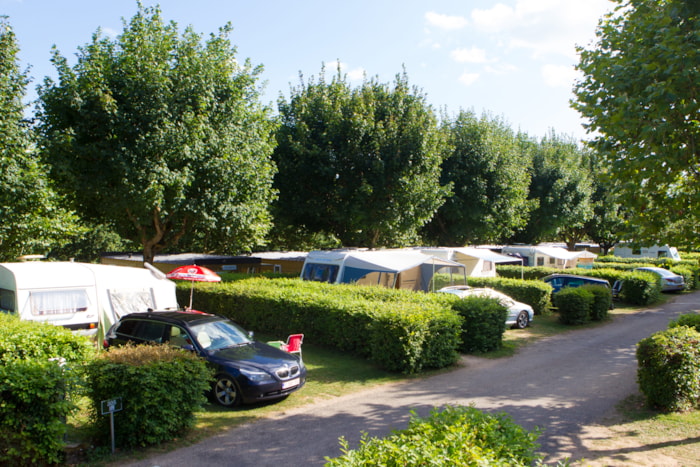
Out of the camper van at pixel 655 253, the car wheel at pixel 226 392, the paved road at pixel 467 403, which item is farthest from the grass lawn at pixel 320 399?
the camper van at pixel 655 253

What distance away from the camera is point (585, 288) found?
17203 millimetres

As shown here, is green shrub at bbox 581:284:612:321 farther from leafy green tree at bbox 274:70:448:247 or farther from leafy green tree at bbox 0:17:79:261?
leafy green tree at bbox 0:17:79:261

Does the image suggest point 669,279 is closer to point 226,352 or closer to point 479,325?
point 479,325

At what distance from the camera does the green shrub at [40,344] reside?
6.24 m

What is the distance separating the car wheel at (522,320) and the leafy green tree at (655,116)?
738 centimetres

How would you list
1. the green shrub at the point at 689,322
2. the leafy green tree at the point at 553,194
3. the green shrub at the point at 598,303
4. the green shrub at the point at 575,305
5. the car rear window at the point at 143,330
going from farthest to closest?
the leafy green tree at the point at 553,194, the green shrub at the point at 598,303, the green shrub at the point at 575,305, the green shrub at the point at 689,322, the car rear window at the point at 143,330

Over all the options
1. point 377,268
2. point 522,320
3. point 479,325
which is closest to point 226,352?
point 479,325

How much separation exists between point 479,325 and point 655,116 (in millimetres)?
6367

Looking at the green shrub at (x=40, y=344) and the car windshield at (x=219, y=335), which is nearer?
the green shrub at (x=40, y=344)

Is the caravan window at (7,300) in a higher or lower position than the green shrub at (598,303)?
higher

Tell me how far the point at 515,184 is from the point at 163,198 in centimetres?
2094

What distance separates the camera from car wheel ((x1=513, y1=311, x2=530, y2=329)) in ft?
51.8

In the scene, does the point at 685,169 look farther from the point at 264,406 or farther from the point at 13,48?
the point at 13,48

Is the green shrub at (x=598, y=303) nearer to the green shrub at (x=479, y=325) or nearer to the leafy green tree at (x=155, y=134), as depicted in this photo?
the green shrub at (x=479, y=325)
